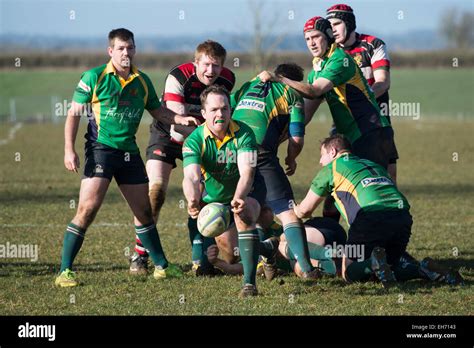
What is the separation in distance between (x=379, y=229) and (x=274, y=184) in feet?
3.58

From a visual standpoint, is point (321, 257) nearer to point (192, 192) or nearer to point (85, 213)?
point (192, 192)

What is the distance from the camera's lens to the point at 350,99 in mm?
8875

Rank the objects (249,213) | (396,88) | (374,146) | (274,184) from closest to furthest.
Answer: (249,213) → (274,184) → (374,146) → (396,88)

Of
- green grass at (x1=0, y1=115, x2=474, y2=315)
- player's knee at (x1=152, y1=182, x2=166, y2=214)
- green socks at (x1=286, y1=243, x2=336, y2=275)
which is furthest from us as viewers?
player's knee at (x1=152, y1=182, x2=166, y2=214)

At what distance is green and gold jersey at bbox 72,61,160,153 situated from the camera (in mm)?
8286

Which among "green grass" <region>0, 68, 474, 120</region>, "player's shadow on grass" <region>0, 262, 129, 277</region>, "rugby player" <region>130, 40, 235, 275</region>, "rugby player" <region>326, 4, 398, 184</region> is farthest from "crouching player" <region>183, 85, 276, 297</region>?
"green grass" <region>0, 68, 474, 120</region>

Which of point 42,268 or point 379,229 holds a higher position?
point 379,229

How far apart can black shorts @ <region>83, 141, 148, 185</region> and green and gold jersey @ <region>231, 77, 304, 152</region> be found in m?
1.08

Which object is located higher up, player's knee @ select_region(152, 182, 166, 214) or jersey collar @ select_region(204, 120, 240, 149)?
jersey collar @ select_region(204, 120, 240, 149)

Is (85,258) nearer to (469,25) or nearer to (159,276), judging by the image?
(159,276)

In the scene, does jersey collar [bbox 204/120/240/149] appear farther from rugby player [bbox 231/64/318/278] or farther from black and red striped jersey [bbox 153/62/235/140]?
black and red striped jersey [bbox 153/62/235/140]

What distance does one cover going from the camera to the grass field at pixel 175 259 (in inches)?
291

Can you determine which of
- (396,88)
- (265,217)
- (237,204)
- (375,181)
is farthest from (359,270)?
(396,88)

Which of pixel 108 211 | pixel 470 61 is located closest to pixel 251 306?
pixel 108 211
